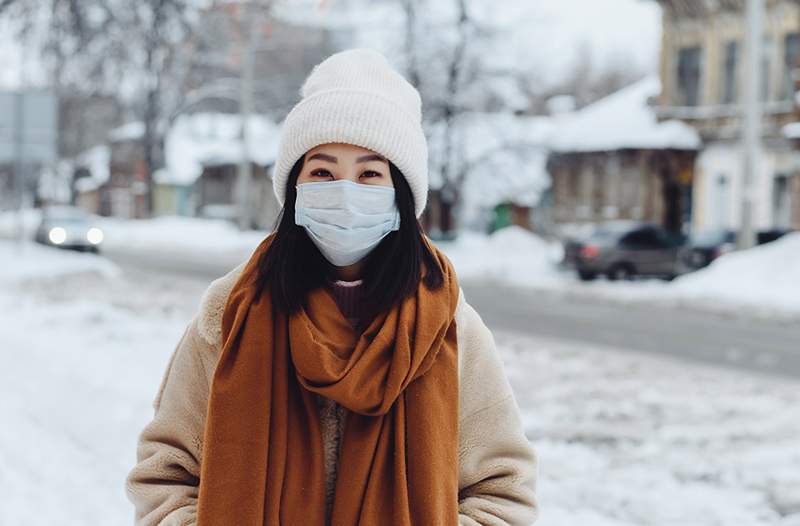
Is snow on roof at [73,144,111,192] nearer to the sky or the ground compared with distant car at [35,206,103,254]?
nearer to the sky

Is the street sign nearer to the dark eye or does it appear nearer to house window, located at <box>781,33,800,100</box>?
the dark eye

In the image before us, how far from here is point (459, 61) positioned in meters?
30.5

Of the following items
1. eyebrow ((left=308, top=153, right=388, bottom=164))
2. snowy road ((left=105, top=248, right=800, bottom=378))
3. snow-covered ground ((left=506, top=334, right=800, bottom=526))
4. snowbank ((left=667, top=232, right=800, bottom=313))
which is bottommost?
snowy road ((left=105, top=248, right=800, bottom=378))

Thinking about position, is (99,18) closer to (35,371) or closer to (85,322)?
(85,322)

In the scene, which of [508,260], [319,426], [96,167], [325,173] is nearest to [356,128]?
[325,173]

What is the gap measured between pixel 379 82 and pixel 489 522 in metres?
0.97

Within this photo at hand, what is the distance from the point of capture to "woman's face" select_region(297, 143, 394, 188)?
7.30ft

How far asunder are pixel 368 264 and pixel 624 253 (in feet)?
79.5

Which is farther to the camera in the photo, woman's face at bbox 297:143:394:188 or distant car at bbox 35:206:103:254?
A: distant car at bbox 35:206:103:254

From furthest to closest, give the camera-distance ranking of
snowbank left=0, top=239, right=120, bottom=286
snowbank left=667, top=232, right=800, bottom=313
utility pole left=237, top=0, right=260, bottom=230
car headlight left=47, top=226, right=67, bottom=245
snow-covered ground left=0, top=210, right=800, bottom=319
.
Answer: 1. utility pole left=237, top=0, right=260, bottom=230
2. car headlight left=47, top=226, right=67, bottom=245
3. snowbank left=0, top=239, right=120, bottom=286
4. snowbank left=667, top=232, right=800, bottom=313
5. snow-covered ground left=0, top=210, right=800, bottom=319

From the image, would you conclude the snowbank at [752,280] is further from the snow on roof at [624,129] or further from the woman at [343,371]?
the woman at [343,371]

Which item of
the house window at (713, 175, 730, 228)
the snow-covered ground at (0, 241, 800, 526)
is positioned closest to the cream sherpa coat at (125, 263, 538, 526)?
the snow-covered ground at (0, 241, 800, 526)

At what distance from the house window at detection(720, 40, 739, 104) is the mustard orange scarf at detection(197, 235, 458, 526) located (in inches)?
1360

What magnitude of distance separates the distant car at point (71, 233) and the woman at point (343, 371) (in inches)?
1261
